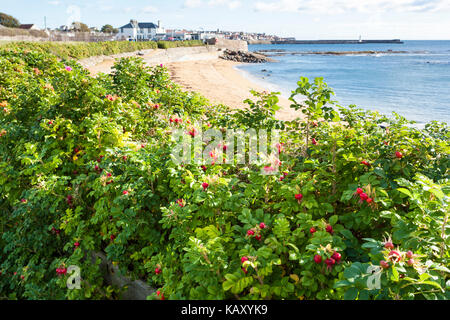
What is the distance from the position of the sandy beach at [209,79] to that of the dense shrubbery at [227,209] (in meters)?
1.59

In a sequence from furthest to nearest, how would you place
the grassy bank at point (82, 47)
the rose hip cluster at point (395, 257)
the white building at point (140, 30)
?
the white building at point (140, 30)
the grassy bank at point (82, 47)
the rose hip cluster at point (395, 257)

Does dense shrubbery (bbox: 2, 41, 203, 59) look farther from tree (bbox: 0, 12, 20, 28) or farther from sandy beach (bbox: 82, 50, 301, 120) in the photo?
tree (bbox: 0, 12, 20, 28)

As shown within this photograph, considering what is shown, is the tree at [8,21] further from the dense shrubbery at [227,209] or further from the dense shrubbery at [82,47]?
the dense shrubbery at [227,209]

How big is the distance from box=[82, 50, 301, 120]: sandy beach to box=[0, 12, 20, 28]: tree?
5390 centimetres

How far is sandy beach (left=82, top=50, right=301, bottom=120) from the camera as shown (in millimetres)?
18688

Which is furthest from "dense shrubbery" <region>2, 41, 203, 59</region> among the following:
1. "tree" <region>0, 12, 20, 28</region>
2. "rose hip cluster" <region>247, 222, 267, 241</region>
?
"tree" <region>0, 12, 20, 28</region>

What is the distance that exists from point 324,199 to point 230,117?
210 centimetres

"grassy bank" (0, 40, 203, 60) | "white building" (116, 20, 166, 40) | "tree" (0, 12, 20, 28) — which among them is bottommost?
"grassy bank" (0, 40, 203, 60)

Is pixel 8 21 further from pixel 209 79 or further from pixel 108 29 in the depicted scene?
pixel 209 79

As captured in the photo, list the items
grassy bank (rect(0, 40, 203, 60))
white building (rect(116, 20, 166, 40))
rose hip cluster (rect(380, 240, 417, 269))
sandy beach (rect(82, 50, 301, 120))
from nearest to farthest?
rose hip cluster (rect(380, 240, 417, 269)), sandy beach (rect(82, 50, 301, 120)), grassy bank (rect(0, 40, 203, 60)), white building (rect(116, 20, 166, 40))

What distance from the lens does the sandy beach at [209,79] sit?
1869 centimetres

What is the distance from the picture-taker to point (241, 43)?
106m

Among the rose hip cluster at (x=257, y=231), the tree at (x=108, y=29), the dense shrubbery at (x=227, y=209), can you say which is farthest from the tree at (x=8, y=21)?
A: the rose hip cluster at (x=257, y=231)

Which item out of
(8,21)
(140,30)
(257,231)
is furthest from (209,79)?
(140,30)
